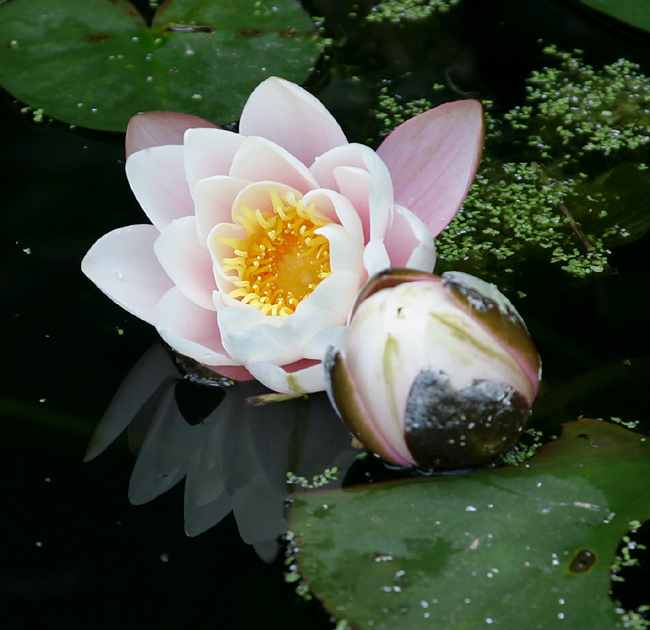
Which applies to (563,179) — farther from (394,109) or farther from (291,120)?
(291,120)

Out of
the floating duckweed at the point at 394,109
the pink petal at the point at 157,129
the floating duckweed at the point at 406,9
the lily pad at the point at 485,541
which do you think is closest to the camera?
the lily pad at the point at 485,541

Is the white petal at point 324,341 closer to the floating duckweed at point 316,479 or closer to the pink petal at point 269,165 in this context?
the floating duckweed at point 316,479

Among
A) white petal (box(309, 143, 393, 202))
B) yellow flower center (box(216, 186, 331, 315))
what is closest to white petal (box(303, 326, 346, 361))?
yellow flower center (box(216, 186, 331, 315))

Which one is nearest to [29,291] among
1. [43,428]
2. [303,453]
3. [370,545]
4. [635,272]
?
[43,428]

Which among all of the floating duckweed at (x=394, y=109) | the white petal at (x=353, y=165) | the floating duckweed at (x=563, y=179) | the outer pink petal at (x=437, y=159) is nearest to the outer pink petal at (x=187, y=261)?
the white petal at (x=353, y=165)

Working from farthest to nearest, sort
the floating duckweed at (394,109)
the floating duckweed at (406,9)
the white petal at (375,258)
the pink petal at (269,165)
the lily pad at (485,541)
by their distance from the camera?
the floating duckweed at (406,9), the floating duckweed at (394,109), the pink petal at (269,165), the white petal at (375,258), the lily pad at (485,541)

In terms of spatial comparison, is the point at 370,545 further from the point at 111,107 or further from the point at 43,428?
the point at 111,107
